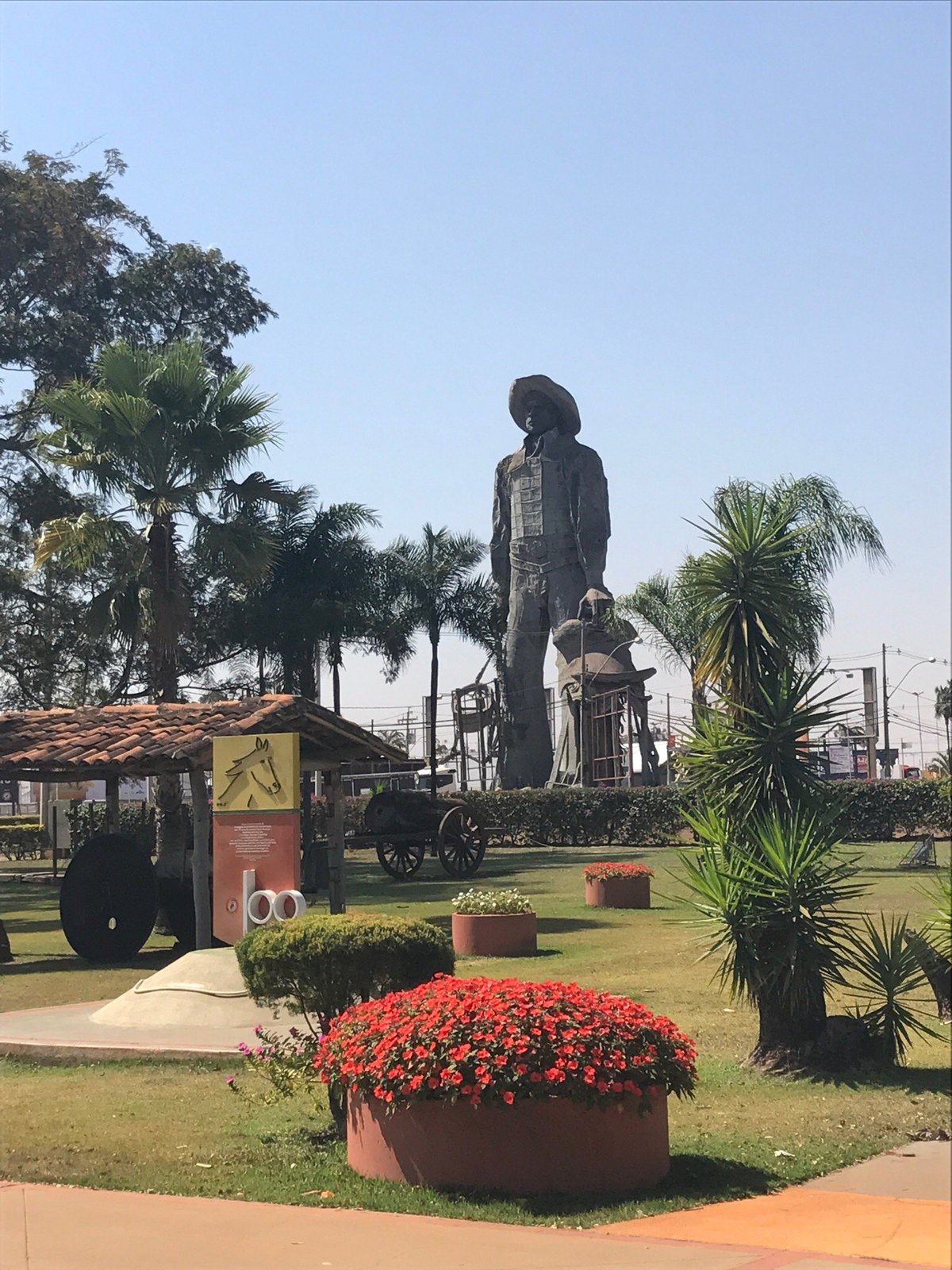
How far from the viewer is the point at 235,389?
23375 millimetres

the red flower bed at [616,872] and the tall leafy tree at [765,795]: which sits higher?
the tall leafy tree at [765,795]

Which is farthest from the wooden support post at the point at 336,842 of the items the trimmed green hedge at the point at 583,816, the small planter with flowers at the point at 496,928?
the trimmed green hedge at the point at 583,816

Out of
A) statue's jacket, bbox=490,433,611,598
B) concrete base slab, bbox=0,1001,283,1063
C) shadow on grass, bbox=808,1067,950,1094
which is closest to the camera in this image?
shadow on grass, bbox=808,1067,950,1094

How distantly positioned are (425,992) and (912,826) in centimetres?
2852

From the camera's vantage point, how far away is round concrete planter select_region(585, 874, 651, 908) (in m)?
20.8

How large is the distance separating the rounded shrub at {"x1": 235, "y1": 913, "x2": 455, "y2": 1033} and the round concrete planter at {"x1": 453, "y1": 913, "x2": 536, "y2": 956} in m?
7.57

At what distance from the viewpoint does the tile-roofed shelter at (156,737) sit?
15.6 meters

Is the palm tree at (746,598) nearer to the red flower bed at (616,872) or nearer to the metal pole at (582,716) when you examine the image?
the red flower bed at (616,872)

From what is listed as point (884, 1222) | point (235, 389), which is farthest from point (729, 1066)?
point (235, 389)

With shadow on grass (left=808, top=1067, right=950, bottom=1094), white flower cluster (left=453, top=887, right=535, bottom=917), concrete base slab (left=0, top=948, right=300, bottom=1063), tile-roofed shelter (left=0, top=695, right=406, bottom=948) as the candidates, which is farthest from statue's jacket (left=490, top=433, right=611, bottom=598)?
shadow on grass (left=808, top=1067, right=950, bottom=1094)

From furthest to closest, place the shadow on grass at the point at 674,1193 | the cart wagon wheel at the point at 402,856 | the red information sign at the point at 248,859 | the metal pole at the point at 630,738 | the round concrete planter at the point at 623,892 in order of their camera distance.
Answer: the metal pole at the point at 630,738
the cart wagon wheel at the point at 402,856
the round concrete planter at the point at 623,892
the red information sign at the point at 248,859
the shadow on grass at the point at 674,1193

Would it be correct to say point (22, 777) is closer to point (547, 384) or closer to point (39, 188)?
point (39, 188)

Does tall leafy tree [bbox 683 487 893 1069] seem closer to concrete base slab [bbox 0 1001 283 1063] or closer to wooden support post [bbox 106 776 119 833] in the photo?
concrete base slab [bbox 0 1001 283 1063]

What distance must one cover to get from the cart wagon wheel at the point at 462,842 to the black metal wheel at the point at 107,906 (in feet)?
32.3
